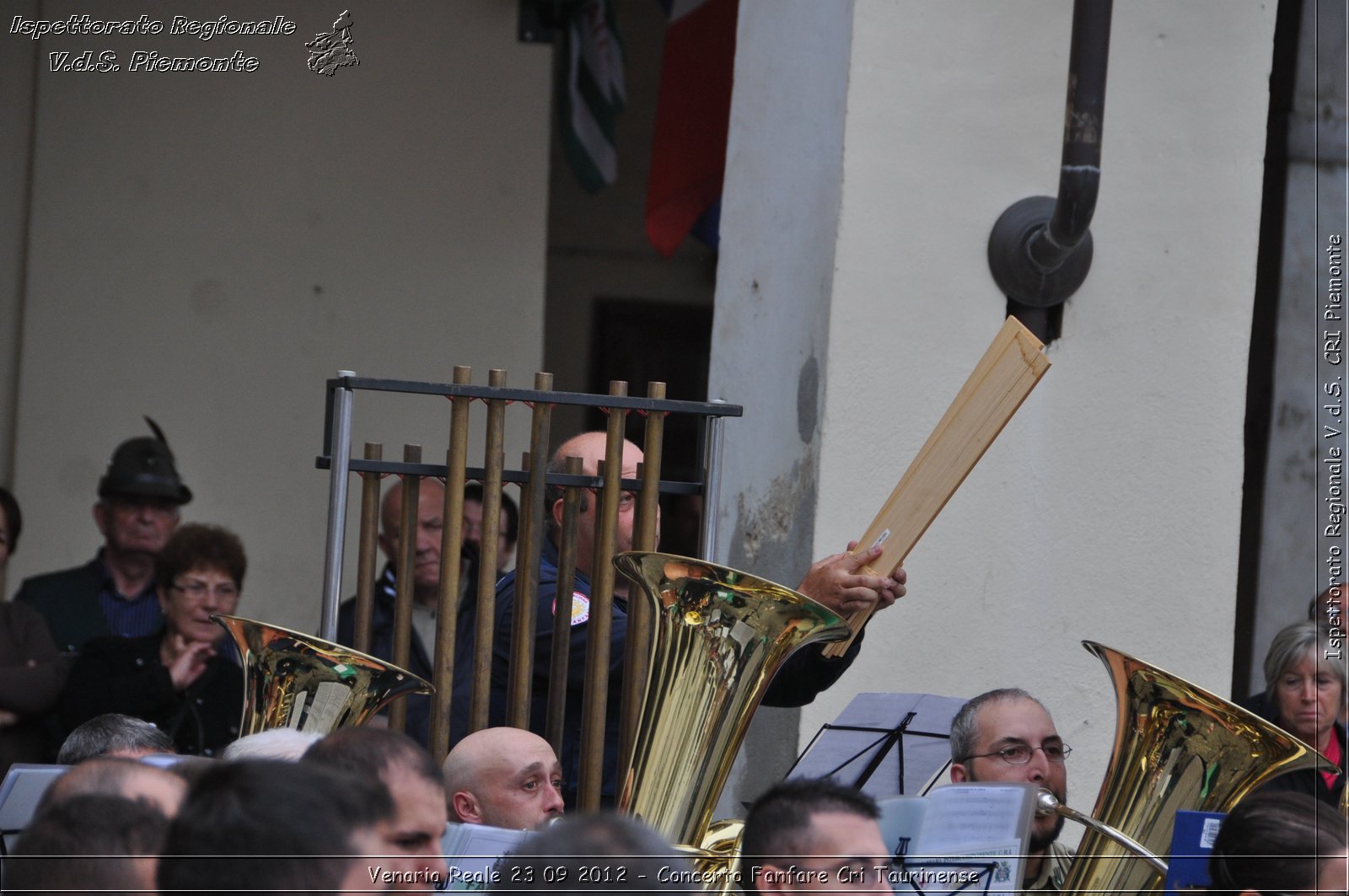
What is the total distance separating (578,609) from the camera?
149 inches

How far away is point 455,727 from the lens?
448cm

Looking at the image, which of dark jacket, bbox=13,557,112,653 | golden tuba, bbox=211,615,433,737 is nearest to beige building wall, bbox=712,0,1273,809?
golden tuba, bbox=211,615,433,737

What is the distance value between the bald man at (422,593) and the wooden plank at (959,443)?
1703 millimetres

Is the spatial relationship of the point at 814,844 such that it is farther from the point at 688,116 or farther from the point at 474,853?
the point at 688,116

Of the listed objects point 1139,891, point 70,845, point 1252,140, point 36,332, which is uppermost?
point 1252,140

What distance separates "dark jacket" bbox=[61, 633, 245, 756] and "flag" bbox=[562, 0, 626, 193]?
2811 millimetres

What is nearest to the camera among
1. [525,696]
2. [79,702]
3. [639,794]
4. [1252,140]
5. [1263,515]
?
[639,794]

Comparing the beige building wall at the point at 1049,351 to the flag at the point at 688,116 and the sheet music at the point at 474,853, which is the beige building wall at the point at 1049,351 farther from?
the sheet music at the point at 474,853

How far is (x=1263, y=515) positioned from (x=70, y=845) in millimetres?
4186

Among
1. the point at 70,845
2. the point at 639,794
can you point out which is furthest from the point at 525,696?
the point at 70,845

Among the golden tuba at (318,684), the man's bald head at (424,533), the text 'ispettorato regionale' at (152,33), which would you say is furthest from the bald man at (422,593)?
the text 'ispettorato regionale' at (152,33)

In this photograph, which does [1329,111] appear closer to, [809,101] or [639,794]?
[809,101]

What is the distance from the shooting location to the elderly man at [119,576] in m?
5.28

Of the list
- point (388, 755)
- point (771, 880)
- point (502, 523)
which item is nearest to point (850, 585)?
point (771, 880)
